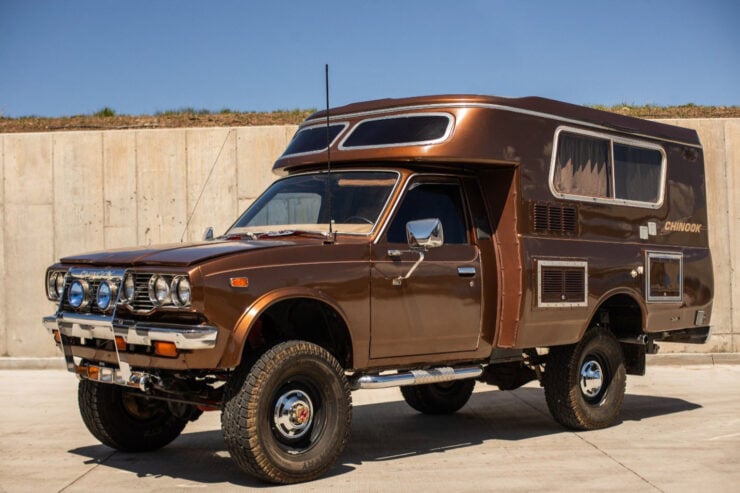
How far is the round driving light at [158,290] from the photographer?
6637 millimetres

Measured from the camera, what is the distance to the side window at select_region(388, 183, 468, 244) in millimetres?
7977

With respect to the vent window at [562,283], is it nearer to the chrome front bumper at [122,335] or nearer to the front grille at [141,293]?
the chrome front bumper at [122,335]

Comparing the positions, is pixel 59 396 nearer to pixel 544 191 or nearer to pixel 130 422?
pixel 130 422

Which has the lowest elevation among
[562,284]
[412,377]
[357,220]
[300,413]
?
[300,413]

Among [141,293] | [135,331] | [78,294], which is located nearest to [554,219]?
[141,293]

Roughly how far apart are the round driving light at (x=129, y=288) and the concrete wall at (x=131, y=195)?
8890 millimetres

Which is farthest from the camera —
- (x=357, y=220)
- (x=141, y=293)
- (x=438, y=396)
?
(x=438, y=396)

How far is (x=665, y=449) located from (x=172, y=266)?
4332 millimetres

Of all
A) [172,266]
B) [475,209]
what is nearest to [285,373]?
[172,266]

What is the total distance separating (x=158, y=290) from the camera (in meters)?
6.68

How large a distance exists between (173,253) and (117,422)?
186 centimetres

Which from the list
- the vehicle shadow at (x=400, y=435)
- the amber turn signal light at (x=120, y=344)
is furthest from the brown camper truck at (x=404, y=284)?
the vehicle shadow at (x=400, y=435)

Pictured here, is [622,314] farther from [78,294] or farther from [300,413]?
[78,294]

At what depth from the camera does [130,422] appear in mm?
8094
